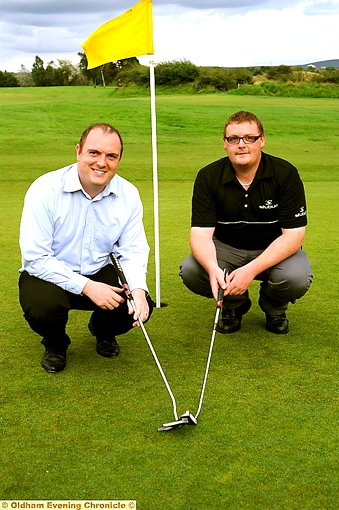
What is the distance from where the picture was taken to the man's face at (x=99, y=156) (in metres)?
3.59

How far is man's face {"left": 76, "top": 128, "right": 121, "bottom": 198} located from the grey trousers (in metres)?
1.00

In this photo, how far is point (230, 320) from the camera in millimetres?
4473

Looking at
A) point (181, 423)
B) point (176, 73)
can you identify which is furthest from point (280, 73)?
point (181, 423)

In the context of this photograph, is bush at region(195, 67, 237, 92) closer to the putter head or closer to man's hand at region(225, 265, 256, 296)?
man's hand at region(225, 265, 256, 296)

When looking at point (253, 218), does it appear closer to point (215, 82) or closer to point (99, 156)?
point (99, 156)

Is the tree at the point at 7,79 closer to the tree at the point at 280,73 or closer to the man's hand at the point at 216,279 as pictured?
the tree at the point at 280,73

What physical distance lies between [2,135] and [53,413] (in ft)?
46.1

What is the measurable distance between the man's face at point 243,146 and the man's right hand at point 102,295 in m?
1.06

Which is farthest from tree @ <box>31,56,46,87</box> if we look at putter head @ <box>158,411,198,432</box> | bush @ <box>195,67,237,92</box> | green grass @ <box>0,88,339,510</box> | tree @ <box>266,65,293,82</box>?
putter head @ <box>158,411,198,432</box>

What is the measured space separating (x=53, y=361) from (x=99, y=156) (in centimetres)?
105

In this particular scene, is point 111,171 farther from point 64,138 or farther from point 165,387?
point 64,138

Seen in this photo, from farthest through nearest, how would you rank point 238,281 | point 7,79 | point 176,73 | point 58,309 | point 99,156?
1. point 7,79
2. point 176,73
3. point 238,281
4. point 58,309
5. point 99,156

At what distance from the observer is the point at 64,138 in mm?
16734

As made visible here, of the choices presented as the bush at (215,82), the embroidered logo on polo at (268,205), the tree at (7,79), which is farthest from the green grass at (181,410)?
the tree at (7,79)
